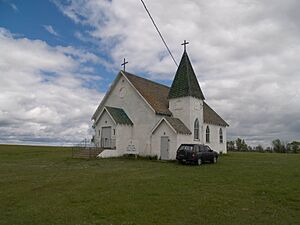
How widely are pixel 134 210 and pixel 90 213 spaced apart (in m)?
1.21

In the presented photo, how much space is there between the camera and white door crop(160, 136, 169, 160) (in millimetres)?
26719

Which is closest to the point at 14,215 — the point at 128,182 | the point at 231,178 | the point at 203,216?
the point at 203,216

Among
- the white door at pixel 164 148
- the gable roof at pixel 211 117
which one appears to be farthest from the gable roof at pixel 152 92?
the gable roof at pixel 211 117

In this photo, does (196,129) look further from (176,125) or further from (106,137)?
(106,137)

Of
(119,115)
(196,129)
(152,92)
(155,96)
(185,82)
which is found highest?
(185,82)

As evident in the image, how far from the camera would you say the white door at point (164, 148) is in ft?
87.7

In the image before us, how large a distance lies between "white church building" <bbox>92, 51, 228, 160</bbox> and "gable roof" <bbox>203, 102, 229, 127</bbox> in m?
2.88

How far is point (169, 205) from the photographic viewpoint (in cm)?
881

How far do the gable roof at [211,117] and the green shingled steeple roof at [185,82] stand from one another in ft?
17.3

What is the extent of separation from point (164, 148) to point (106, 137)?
6.65 meters

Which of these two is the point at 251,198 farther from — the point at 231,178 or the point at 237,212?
the point at 231,178

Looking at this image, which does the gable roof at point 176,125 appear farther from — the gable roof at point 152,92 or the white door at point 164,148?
the gable roof at point 152,92

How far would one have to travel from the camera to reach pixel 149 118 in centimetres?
2911

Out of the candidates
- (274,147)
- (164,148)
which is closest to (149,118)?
(164,148)
